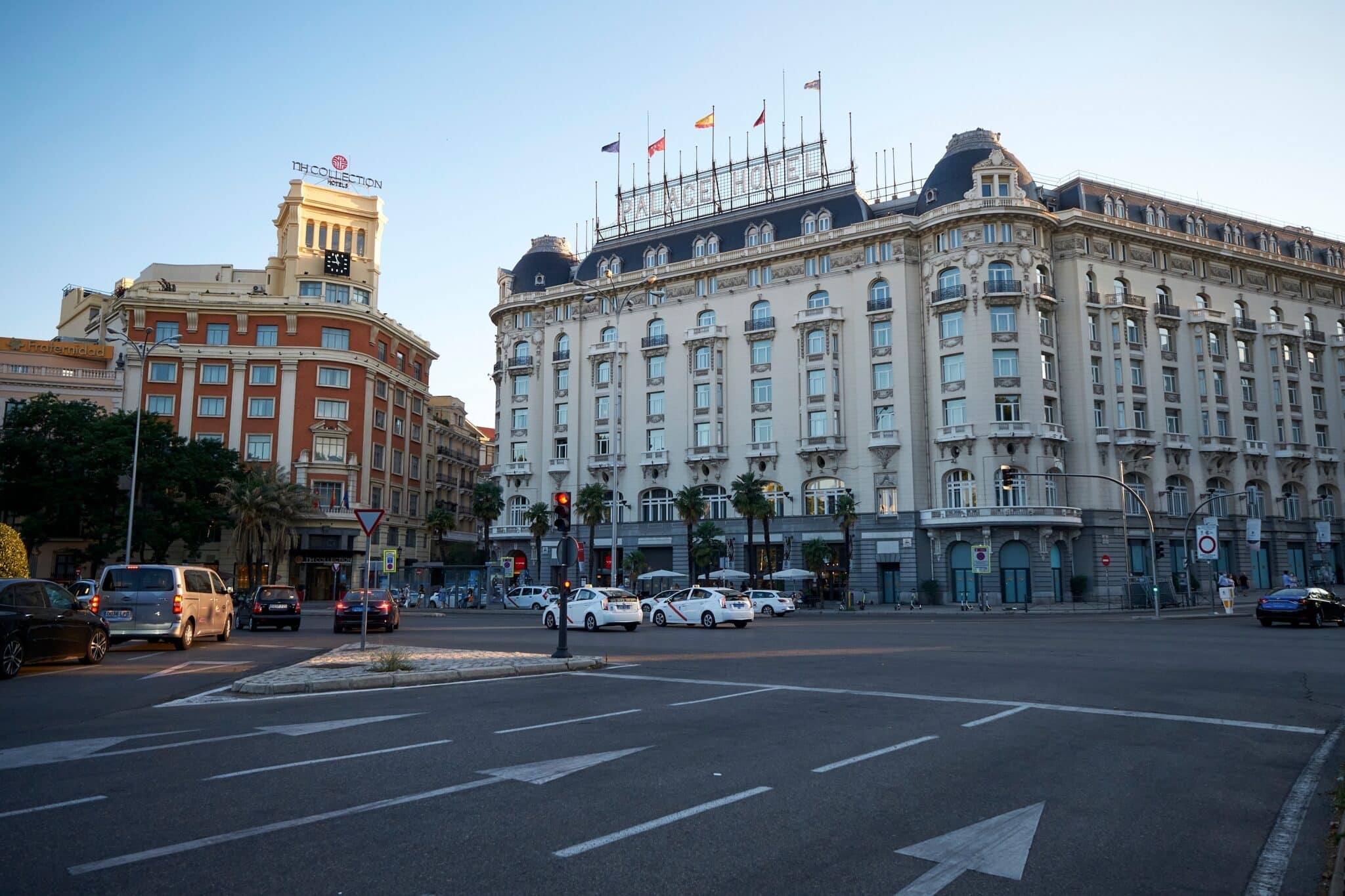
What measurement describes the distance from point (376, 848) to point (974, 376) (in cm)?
5506

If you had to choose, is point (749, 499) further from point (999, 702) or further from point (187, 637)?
point (999, 702)

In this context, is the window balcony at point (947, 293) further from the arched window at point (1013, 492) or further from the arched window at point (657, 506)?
the arched window at point (657, 506)

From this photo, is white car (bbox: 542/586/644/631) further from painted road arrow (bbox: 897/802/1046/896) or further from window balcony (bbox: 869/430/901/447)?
window balcony (bbox: 869/430/901/447)

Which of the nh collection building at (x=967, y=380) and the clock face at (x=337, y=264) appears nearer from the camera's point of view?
the nh collection building at (x=967, y=380)

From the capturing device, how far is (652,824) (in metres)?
5.92

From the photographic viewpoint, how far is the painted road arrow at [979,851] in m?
4.99

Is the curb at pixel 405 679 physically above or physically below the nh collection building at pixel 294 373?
below

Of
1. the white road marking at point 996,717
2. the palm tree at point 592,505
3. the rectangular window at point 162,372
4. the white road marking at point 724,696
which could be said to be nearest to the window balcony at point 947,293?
the palm tree at point 592,505

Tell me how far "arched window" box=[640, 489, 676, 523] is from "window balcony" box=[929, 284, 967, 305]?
75.0 ft

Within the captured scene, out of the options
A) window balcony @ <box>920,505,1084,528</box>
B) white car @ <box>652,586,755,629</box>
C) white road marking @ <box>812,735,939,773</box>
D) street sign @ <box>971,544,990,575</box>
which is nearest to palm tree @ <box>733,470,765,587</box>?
window balcony @ <box>920,505,1084,528</box>

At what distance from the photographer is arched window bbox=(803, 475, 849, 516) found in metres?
60.5

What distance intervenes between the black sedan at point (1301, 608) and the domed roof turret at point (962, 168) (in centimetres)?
3433

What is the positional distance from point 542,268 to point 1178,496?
50675 mm

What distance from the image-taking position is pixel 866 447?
195 ft
